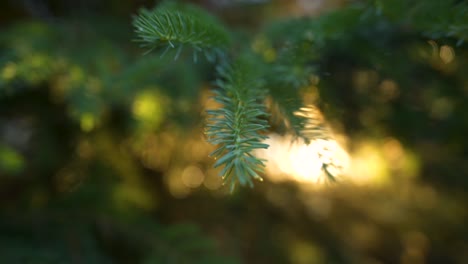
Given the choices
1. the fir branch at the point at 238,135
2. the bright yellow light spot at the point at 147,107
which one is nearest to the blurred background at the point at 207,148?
the bright yellow light spot at the point at 147,107

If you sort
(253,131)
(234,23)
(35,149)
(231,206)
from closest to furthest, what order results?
(253,131), (35,149), (231,206), (234,23)

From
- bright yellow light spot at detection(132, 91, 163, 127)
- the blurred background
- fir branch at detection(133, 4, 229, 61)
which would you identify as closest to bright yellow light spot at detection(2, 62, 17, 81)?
the blurred background

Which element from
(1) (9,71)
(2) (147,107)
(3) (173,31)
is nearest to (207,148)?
(2) (147,107)

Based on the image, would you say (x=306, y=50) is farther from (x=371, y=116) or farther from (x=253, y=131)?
(x=371, y=116)

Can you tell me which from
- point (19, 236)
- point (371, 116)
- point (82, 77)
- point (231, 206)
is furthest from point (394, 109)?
point (19, 236)

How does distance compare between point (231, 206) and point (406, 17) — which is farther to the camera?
point (231, 206)

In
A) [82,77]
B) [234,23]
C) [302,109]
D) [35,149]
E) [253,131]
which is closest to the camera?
[253,131]

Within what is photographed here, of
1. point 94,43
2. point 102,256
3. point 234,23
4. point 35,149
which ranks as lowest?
point 102,256

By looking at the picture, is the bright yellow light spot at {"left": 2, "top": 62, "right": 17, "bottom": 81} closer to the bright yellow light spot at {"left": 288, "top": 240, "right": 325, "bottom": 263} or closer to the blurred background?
the blurred background

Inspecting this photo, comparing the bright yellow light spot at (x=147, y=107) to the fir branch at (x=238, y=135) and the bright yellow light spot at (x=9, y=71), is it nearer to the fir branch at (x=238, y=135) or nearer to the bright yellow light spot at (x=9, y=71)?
the bright yellow light spot at (x=9, y=71)
